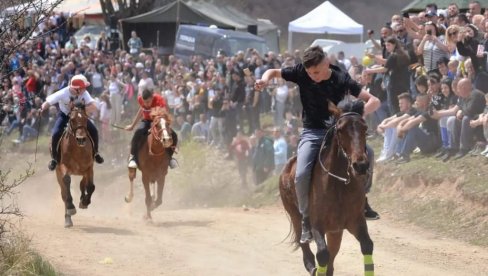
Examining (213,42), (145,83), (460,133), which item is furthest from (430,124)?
(213,42)

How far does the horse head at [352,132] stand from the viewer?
31.6 feet

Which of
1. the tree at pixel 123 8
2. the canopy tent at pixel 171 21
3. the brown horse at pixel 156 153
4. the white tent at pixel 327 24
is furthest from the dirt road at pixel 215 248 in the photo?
the tree at pixel 123 8

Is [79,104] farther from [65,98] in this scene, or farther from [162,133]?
[162,133]

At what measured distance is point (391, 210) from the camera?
18547 mm

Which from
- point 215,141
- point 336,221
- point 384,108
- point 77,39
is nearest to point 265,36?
point 77,39

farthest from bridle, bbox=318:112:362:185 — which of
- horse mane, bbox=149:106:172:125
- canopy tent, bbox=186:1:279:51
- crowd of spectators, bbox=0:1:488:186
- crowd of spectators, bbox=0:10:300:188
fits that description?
canopy tent, bbox=186:1:279:51

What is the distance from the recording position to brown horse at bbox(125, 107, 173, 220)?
18969 mm

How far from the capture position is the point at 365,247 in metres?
10.3

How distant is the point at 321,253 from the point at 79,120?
315 inches

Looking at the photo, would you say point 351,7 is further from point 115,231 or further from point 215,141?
point 115,231

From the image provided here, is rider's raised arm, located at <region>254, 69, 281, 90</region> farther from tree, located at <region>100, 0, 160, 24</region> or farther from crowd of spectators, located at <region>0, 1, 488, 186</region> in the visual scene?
tree, located at <region>100, 0, 160, 24</region>

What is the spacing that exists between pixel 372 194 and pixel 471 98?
2995mm

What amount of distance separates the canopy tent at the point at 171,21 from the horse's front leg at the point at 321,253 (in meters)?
28.3

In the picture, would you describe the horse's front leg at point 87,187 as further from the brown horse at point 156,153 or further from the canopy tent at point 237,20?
the canopy tent at point 237,20
